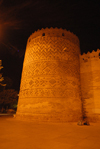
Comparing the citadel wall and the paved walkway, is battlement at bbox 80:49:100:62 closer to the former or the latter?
the citadel wall

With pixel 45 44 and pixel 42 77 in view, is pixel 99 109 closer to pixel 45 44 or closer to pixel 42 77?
pixel 42 77

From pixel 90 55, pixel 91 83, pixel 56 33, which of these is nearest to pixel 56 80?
pixel 91 83

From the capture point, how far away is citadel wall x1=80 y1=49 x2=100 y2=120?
9.03m

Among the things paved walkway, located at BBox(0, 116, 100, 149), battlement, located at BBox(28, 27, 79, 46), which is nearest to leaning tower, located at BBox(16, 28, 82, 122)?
battlement, located at BBox(28, 27, 79, 46)

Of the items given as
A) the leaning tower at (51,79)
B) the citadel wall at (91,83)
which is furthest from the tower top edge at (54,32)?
the citadel wall at (91,83)

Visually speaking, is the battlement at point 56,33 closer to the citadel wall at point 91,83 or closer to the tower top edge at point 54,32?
the tower top edge at point 54,32

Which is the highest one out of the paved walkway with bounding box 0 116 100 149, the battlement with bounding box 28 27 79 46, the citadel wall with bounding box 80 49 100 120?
the battlement with bounding box 28 27 79 46

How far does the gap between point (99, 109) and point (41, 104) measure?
4.04 meters

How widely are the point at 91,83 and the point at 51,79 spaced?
10.2 feet

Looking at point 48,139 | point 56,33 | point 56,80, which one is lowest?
point 48,139

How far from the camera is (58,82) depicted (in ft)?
29.1

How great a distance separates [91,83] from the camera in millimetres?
9578

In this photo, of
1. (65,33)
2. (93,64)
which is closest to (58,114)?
(93,64)

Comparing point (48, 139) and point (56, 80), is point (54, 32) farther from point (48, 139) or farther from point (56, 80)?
point (48, 139)
